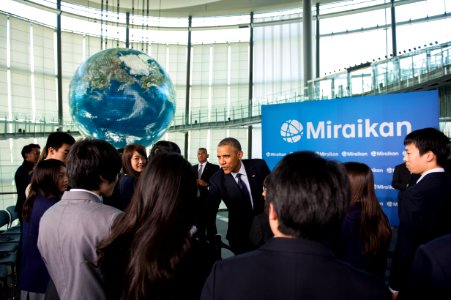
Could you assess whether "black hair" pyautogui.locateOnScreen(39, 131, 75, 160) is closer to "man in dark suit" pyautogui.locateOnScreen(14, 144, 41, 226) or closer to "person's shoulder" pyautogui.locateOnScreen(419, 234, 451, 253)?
"man in dark suit" pyautogui.locateOnScreen(14, 144, 41, 226)

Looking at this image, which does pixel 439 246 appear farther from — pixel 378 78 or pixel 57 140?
pixel 378 78

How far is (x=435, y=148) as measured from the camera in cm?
251

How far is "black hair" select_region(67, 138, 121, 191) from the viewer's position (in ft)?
6.06

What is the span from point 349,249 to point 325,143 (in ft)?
11.6

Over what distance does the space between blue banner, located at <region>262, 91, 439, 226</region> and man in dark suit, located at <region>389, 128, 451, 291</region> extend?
2336 millimetres

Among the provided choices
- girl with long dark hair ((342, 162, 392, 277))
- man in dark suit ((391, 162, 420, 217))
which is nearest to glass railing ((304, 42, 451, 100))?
man in dark suit ((391, 162, 420, 217))

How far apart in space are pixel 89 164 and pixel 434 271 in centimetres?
146

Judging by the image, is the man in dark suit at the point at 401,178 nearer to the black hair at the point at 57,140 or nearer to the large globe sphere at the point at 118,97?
the large globe sphere at the point at 118,97

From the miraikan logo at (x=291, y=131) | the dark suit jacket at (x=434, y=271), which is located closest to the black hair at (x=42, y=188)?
the dark suit jacket at (x=434, y=271)

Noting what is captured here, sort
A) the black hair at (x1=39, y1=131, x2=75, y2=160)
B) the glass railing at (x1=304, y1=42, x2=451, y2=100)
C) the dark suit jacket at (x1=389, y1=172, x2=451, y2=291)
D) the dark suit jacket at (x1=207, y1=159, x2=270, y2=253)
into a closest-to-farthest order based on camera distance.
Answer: the dark suit jacket at (x1=389, y1=172, x2=451, y2=291)
the black hair at (x1=39, y1=131, x2=75, y2=160)
the dark suit jacket at (x1=207, y1=159, x2=270, y2=253)
the glass railing at (x1=304, y1=42, x2=451, y2=100)

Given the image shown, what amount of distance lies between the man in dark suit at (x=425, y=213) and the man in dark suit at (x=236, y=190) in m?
1.52

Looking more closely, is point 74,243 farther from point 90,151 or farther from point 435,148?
point 435,148

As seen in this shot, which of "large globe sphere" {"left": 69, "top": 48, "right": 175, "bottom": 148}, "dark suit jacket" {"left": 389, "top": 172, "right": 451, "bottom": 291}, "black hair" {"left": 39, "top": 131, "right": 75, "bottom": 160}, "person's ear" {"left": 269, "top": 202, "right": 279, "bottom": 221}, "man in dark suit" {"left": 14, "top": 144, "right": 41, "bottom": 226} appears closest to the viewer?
"person's ear" {"left": 269, "top": 202, "right": 279, "bottom": 221}

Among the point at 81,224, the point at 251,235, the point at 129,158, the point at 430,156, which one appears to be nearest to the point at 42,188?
the point at 81,224
